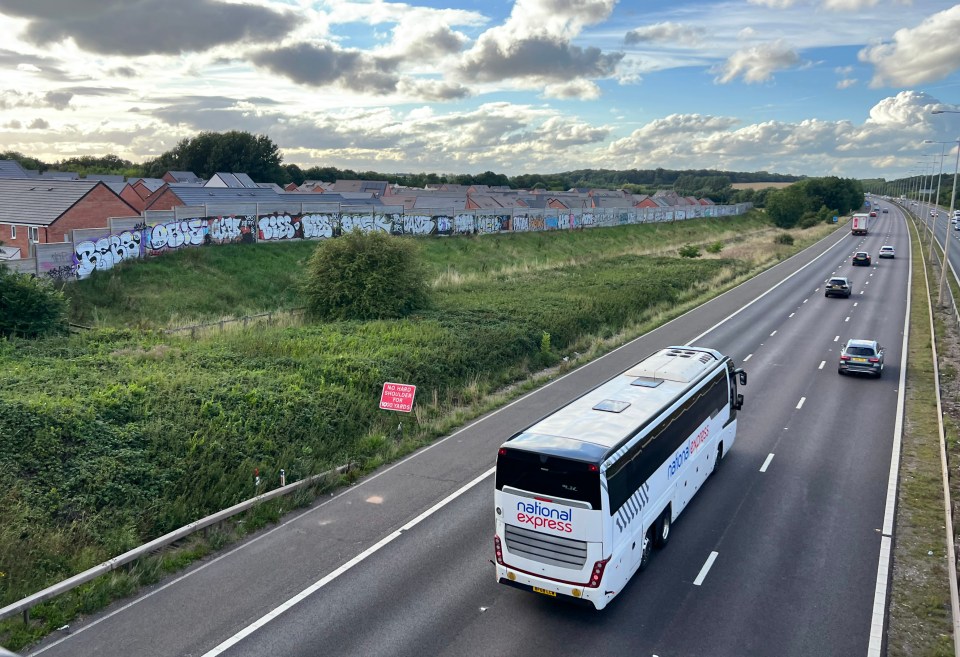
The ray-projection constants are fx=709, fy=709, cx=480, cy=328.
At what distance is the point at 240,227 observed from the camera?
50281mm

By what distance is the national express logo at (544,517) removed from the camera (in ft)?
37.6

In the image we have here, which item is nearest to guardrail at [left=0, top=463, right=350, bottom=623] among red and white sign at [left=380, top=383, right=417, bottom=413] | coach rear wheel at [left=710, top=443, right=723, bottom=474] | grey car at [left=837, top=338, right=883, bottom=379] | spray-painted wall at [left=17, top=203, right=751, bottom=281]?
red and white sign at [left=380, top=383, right=417, bottom=413]

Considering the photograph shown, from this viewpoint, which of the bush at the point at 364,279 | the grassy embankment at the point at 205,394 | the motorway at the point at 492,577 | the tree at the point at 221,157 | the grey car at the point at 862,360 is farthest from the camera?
the tree at the point at 221,157

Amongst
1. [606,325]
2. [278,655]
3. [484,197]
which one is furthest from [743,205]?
[278,655]

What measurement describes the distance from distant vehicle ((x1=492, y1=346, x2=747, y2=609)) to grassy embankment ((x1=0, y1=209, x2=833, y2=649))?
6764mm

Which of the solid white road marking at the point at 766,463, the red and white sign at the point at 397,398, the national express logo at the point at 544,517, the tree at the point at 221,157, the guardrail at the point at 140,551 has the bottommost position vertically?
the solid white road marking at the point at 766,463

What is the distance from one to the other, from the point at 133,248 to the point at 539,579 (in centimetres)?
3732

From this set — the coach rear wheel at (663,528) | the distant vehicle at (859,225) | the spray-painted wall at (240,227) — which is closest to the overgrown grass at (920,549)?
the coach rear wheel at (663,528)

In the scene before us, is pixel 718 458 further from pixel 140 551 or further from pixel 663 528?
pixel 140 551

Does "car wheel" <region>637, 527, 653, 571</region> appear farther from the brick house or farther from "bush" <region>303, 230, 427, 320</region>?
the brick house

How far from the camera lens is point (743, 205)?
16762 centimetres

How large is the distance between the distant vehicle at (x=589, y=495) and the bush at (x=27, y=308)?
20.9 meters

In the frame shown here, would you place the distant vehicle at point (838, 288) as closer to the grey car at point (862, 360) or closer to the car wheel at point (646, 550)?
the grey car at point (862, 360)

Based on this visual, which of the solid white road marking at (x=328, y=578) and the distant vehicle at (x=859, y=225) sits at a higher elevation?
the distant vehicle at (x=859, y=225)
